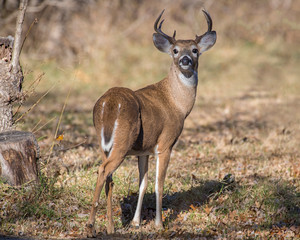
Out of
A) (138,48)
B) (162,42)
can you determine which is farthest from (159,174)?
(138,48)

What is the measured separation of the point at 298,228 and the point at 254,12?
54.8ft

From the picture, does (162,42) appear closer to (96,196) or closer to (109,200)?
(109,200)

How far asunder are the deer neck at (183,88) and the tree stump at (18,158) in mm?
1591

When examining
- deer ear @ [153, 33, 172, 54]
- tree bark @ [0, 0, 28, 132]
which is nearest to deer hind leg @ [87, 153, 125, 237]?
tree bark @ [0, 0, 28, 132]

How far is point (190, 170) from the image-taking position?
7.04m

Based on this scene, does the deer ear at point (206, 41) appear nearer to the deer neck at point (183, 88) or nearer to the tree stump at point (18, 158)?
the deer neck at point (183, 88)

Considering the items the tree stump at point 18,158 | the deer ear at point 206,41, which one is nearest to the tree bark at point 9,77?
the tree stump at point 18,158

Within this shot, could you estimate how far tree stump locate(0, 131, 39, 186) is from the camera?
4.97 meters

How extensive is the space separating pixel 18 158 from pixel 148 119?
4.50ft

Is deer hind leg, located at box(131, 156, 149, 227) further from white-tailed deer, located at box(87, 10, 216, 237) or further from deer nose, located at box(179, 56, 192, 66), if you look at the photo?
deer nose, located at box(179, 56, 192, 66)

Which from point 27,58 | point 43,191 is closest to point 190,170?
point 43,191

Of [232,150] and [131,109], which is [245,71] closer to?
[232,150]

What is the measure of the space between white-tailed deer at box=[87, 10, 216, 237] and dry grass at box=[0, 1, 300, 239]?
19.3 inches

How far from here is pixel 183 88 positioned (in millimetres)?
5547
